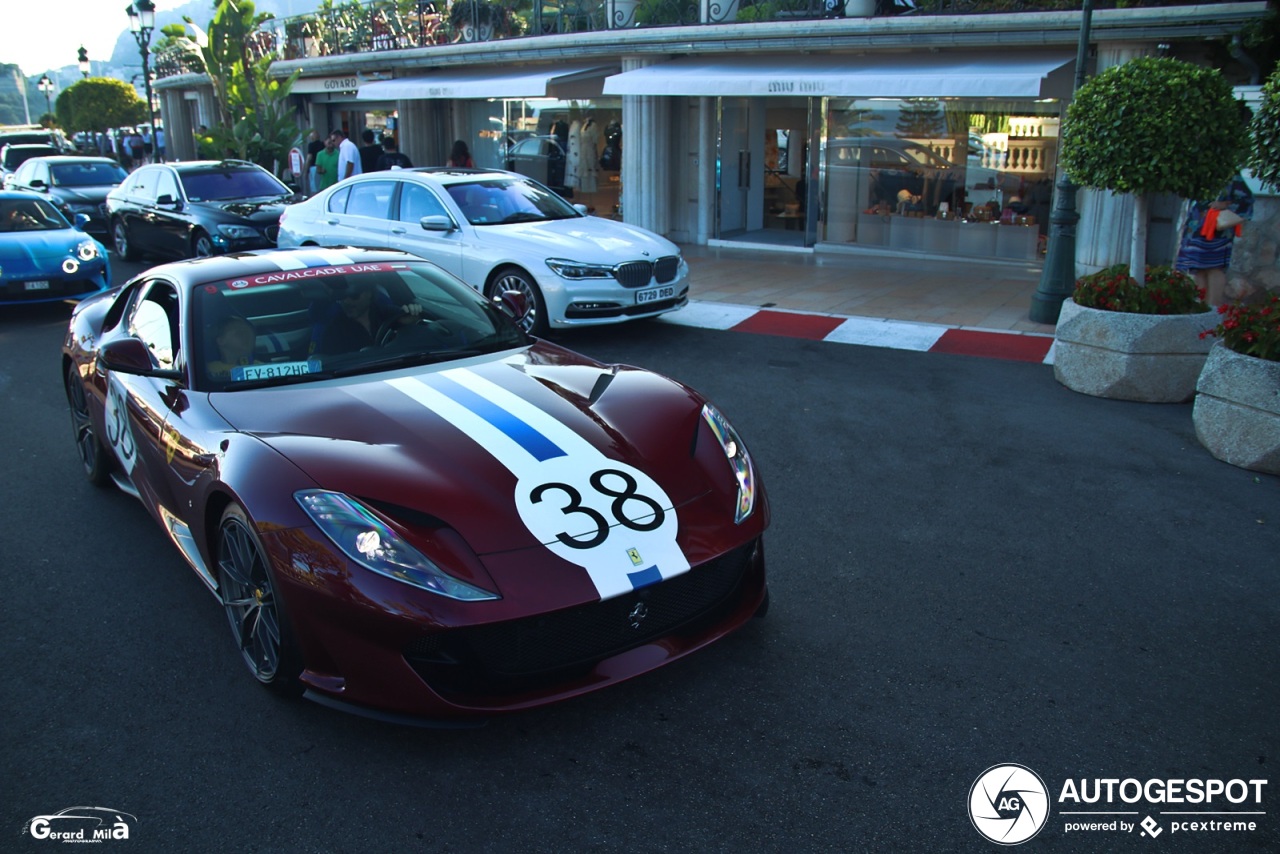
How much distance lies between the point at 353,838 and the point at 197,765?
713 millimetres

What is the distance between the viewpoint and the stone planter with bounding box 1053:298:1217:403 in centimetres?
770

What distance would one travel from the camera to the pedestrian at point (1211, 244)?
1008 centimetres

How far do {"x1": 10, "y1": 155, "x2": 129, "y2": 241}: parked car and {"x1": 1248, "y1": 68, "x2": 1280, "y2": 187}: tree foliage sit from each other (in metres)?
17.3

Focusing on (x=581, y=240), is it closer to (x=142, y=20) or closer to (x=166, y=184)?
(x=166, y=184)

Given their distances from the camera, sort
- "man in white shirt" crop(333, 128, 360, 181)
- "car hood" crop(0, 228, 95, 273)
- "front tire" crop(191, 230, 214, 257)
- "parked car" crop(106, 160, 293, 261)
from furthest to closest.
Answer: "man in white shirt" crop(333, 128, 360, 181)
"front tire" crop(191, 230, 214, 257)
"parked car" crop(106, 160, 293, 261)
"car hood" crop(0, 228, 95, 273)

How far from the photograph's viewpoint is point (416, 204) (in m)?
10.7

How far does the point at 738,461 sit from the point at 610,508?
75 cm

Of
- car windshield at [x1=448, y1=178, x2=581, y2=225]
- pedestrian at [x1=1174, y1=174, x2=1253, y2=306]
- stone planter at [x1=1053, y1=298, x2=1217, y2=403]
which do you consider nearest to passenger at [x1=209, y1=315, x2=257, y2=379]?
car windshield at [x1=448, y1=178, x2=581, y2=225]

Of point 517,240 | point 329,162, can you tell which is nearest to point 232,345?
point 517,240

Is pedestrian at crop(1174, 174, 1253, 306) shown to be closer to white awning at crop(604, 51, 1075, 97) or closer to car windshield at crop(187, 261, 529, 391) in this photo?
white awning at crop(604, 51, 1075, 97)

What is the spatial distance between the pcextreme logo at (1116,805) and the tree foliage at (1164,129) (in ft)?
19.5

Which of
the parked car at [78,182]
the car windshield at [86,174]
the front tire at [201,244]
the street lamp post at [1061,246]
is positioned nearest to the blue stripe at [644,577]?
the street lamp post at [1061,246]

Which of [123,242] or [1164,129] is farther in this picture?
[123,242]

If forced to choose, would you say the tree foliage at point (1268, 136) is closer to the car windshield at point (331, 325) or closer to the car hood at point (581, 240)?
the car hood at point (581, 240)
